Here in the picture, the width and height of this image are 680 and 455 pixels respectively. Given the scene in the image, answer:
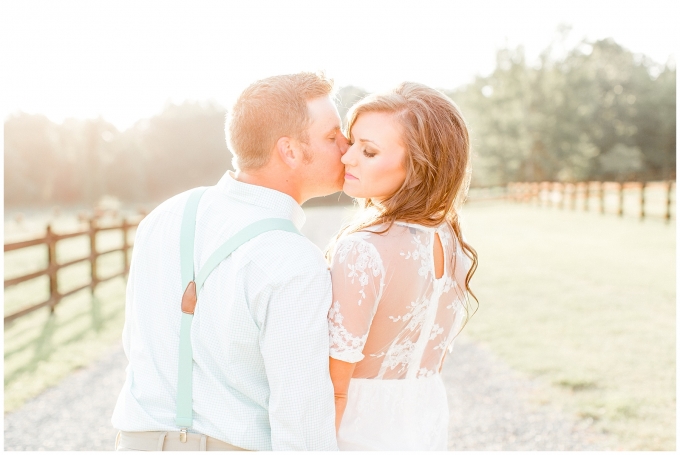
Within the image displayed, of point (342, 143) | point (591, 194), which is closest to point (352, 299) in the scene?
point (342, 143)

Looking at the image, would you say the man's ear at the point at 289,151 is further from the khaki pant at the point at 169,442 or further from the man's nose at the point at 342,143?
the khaki pant at the point at 169,442

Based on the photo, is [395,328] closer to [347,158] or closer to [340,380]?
[340,380]

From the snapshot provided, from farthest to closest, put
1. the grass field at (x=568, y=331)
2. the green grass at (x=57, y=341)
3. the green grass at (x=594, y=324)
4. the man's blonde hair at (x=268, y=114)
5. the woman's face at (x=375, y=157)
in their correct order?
the green grass at (x=57, y=341) → the grass field at (x=568, y=331) → the green grass at (x=594, y=324) → the woman's face at (x=375, y=157) → the man's blonde hair at (x=268, y=114)

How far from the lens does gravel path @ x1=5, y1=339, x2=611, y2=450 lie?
415 centimetres

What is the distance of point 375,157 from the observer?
6.84 feet

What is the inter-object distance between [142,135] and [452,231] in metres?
50.8

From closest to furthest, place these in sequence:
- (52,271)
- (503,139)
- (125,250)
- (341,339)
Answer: (341,339) < (52,271) < (125,250) < (503,139)

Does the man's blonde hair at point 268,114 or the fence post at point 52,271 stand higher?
the man's blonde hair at point 268,114

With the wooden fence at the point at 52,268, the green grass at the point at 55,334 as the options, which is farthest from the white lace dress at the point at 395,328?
the wooden fence at the point at 52,268

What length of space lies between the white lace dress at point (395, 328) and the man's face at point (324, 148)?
0.31 metres

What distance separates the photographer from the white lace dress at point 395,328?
5.90ft

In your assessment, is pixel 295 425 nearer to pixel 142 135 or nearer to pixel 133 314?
pixel 133 314

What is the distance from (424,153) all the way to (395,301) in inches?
19.4

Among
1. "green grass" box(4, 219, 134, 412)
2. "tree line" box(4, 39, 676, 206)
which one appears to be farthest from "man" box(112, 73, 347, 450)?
"tree line" box(4, 39, 676, 206)
